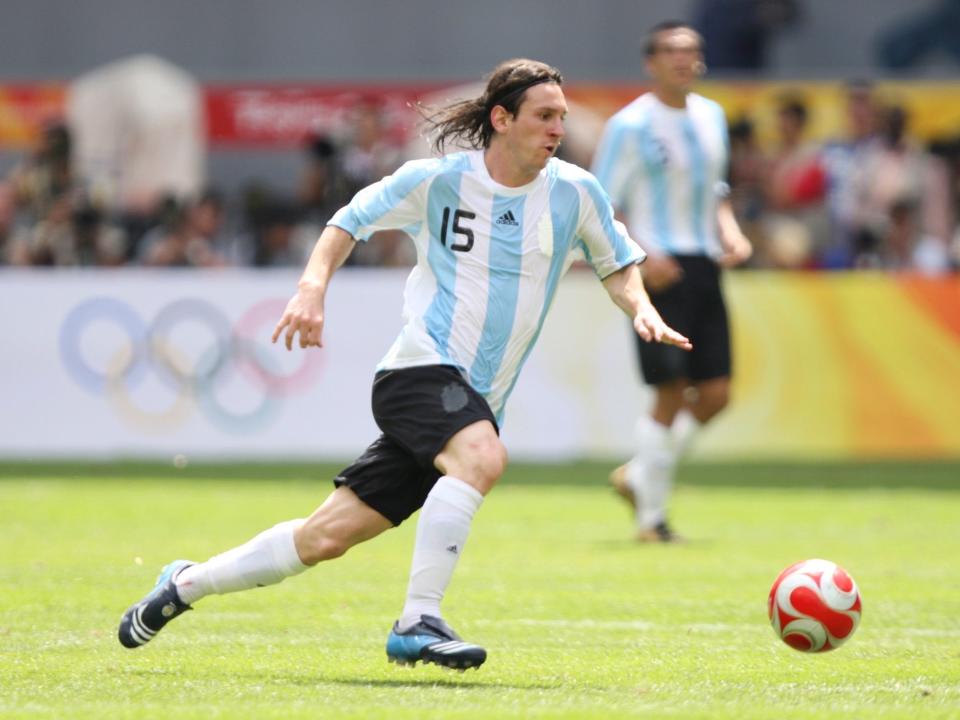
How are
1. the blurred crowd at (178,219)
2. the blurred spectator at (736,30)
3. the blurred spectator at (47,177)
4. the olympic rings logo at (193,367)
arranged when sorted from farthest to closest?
1. the blurred spectator at (736,30)
2. the blurred spectator at (47,177)
3. the blurred crowd at (178,219)
4. the olympic rings logo at (193,367)

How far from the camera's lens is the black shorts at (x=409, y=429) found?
6555 millimetres

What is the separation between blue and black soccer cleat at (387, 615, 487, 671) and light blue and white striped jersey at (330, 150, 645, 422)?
0.88m

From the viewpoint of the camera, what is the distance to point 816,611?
679 cm

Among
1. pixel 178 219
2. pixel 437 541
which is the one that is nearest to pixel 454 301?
pixel 437 541

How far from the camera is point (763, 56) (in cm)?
2050

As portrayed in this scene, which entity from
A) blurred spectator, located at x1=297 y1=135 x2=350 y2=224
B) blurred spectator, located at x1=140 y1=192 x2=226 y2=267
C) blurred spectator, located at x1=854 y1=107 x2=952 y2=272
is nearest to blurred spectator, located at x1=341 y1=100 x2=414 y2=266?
blurred spectator, located at x1=297 y1=135 x2=350 y2=224

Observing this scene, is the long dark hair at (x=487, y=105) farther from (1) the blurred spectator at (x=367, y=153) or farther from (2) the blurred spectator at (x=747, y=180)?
(2) the blurred spectator at (x=747, y=180)

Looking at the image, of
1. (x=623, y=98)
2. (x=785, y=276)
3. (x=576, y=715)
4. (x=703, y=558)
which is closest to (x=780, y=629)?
(x=576, y=715)

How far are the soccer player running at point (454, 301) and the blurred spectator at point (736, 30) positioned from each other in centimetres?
1293

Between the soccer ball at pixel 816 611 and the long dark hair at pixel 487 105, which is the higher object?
the long dark hair at pixel 487 105

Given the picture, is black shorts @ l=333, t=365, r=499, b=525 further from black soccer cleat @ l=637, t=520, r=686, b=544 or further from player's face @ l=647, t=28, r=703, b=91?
player's face @ l=647, t=28, r=703, b=91

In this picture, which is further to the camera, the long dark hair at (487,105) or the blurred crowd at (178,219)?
the blurred crowd at (178,219)

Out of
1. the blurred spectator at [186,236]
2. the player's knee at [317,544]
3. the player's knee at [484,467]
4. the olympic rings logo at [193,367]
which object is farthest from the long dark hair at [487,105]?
the blurred spectator at [186,236]

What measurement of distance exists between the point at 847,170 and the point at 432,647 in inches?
469
